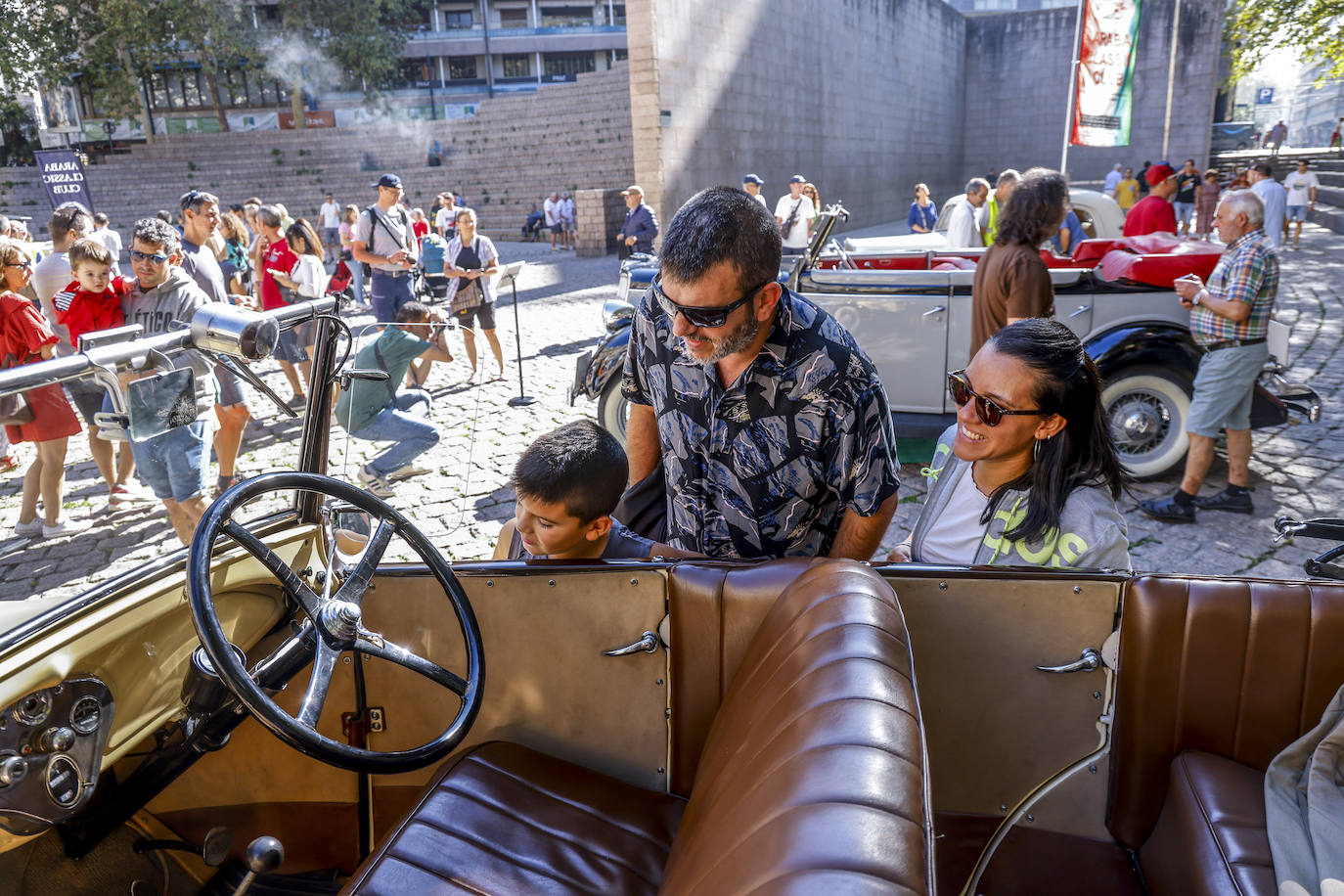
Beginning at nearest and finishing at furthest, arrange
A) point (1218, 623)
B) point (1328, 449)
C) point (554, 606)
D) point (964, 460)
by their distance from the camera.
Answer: point (1218, 623), point (554, 606), point (964, 460), point (1328, 449)

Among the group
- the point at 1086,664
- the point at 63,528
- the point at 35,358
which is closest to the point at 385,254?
the point at 35,358

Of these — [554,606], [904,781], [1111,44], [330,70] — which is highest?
[330,70]

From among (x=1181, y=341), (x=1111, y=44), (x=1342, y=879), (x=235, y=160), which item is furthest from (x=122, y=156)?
(x=1342, y=879)

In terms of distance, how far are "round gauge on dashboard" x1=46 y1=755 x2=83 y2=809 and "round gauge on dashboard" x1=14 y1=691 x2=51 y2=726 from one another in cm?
9

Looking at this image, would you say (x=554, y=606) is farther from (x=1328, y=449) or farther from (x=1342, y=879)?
(x=1328, y=449)

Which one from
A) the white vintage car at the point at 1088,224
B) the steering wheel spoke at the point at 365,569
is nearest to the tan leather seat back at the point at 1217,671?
the steering wheel spoke at the point at 365,569

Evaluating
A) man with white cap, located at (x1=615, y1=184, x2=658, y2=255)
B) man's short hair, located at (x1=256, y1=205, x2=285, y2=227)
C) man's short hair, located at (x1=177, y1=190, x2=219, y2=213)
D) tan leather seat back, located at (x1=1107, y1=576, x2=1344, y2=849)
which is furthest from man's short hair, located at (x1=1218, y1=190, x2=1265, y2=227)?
man with white cap, located at (x1=615, y1=184, x2=658, y2=255)

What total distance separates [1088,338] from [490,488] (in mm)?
3836

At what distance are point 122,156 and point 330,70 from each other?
1188 cm

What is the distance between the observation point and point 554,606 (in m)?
2.20

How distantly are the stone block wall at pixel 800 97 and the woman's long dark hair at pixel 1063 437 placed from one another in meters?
12.6

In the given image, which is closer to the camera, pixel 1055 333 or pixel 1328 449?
pixel 1055 333

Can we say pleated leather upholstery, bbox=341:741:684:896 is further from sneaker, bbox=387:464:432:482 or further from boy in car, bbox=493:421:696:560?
sneaker, bbox=387:464:432:482

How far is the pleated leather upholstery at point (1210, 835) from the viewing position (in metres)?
1.70
